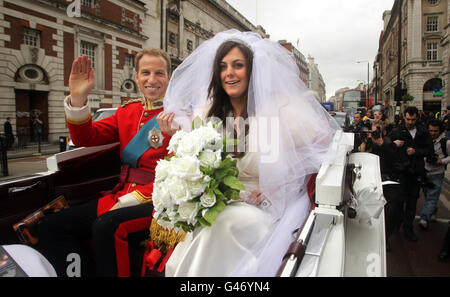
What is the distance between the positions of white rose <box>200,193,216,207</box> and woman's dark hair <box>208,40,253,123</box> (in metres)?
1.03

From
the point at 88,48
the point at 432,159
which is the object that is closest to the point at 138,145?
the point at 432,159

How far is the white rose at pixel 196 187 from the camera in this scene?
136cm

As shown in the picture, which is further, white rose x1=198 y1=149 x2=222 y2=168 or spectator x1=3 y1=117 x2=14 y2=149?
spectator x1=3 y1=117 x2=14 y2=149

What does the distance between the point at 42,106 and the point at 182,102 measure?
1816 cm

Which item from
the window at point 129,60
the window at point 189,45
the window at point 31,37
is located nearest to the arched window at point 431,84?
the window at point 189,45

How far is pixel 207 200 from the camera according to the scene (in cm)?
137

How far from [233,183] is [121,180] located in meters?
1.18

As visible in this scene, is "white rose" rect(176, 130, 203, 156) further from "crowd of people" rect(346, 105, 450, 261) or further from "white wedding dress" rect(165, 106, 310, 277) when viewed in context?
"crowd of people" rect(346, 105, 450, 261)

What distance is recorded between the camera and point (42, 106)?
16.9 meters

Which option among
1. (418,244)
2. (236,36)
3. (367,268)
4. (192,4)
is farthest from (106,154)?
(192,4)

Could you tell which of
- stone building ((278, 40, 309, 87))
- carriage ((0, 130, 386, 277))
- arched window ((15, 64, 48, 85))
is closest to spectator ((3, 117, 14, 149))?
arched window ((15, 64, 48, 85))

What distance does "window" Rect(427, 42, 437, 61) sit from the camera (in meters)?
32.7

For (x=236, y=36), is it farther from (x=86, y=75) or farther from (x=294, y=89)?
(x=86, y=75)
